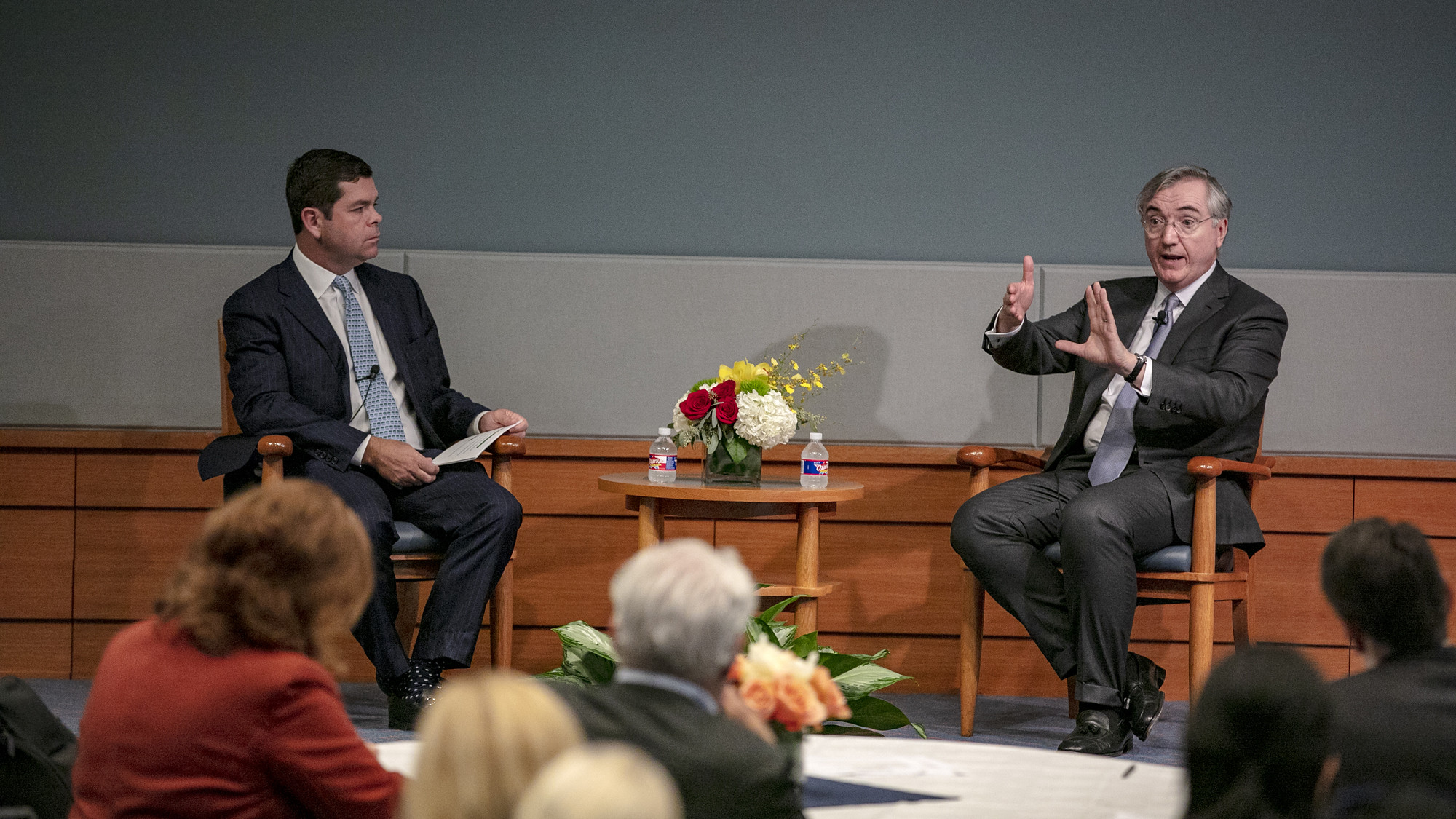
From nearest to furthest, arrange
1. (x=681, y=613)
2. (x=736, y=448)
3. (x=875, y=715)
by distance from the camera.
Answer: (x=681, y=613) < (x=875, y=715) < (x=736, y=448)

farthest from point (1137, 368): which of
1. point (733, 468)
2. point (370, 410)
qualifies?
point (370, 410)

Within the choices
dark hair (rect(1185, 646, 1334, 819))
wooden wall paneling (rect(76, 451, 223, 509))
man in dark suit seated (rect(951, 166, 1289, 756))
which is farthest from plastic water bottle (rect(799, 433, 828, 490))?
dark hair (rect(1185, 646, 1334, 819))

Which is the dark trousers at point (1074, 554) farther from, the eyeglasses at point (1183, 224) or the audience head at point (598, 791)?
the audience head at point (598, 791)

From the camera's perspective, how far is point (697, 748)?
1198mm

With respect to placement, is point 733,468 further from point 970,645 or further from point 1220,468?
point 1220,468

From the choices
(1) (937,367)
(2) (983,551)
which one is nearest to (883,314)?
(1) (937,367)

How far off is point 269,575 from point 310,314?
7.18 feet

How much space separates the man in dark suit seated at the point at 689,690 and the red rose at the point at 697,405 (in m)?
1.88

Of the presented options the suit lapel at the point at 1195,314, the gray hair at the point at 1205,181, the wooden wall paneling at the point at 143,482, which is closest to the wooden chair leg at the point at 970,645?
the suit lapel at the point at 1195,314

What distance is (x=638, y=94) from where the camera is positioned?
4195mm

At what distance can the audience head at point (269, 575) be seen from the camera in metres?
1.32

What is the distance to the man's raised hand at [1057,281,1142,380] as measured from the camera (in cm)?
316

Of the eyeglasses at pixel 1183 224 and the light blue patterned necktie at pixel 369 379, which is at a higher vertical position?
the eyeglasses at pixel 1183 224

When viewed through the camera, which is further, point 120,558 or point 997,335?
point 120,558
